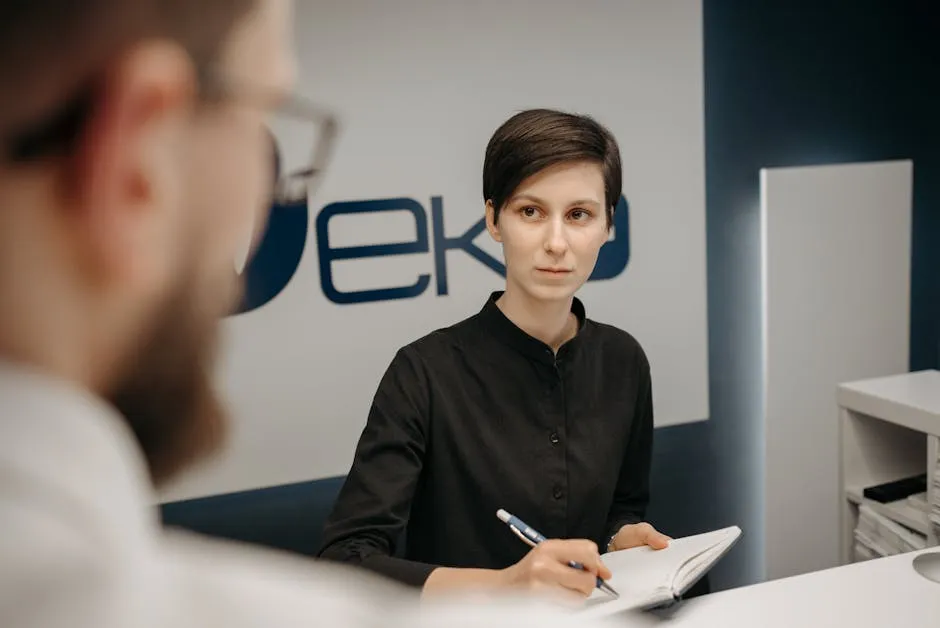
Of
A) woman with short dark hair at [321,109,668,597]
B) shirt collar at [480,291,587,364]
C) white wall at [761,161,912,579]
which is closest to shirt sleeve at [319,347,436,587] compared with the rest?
woman with short dark hair at [321,109,668,597]

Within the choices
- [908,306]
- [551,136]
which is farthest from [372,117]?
[908,306]

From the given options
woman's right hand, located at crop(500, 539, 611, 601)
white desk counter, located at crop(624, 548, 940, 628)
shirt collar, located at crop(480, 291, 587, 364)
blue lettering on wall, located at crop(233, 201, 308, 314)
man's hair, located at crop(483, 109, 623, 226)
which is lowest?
white desk counter, located at crop(624, 548, 940, 628)

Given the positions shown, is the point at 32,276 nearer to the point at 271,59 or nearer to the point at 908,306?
the point at 271,59

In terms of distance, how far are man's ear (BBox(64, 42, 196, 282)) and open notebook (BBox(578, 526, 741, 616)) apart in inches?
38.8

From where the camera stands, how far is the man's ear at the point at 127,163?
208 millimetres

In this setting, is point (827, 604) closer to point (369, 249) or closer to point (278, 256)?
point (369, 249)

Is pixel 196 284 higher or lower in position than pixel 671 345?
higher

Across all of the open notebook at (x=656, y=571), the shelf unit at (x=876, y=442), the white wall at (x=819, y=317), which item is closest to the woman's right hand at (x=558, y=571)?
the open notebook at (x=656, y=571)

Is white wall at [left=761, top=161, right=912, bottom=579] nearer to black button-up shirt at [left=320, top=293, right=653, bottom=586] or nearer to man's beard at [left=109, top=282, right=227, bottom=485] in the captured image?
black button-up shirt at [left=320, top=293, right=653, bottom=586]

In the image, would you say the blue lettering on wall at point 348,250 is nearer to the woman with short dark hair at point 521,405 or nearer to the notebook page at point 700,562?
the woman with short dark hair at point 521,405

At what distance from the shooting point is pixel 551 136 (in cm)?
140

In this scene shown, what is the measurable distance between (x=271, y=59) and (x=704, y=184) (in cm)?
240

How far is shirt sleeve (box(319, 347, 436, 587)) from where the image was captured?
1.22 metres

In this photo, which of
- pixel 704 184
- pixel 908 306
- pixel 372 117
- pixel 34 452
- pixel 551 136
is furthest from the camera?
pixel 908 306
